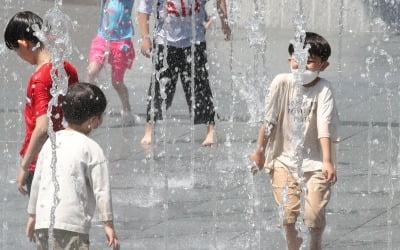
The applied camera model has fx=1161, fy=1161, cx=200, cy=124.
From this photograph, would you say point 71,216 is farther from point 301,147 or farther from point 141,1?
point 141,1

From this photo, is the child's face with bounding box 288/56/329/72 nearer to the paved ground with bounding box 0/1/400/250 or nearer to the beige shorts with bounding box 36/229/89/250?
the paved ground with bounding box 0/1/400/250

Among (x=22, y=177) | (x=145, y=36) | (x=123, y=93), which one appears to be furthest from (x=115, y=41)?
(x=22, y=177)

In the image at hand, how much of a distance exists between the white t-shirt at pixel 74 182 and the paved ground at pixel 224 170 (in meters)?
1.46

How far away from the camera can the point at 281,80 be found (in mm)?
5426

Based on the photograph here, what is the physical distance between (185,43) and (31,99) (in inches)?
133

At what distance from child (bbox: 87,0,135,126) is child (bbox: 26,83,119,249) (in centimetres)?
470

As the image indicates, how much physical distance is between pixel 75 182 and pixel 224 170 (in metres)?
3.33

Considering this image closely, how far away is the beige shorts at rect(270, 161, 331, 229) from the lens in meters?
5.39

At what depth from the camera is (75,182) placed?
4.42 metres

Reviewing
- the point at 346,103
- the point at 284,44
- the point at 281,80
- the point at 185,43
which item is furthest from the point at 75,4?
the point at 281,80

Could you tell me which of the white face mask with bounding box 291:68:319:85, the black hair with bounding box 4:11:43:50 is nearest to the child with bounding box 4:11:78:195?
the black hair with bounding box 4:11:43:50

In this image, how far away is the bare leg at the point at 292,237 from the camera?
17.9ft

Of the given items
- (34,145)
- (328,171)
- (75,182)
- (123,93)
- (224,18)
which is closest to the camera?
(75,182)

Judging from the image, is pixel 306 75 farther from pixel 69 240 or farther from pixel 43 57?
pixel 69 240
